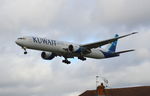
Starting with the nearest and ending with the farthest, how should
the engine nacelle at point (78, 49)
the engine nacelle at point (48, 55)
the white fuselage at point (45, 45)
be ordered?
1. the white fuselage at point (45, 45)
2. the engine nacelle at point (78, 49)
3. the engine nacelle at point (48, 55)

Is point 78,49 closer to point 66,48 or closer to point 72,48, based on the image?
point 72,48

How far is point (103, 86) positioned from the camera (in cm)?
12431

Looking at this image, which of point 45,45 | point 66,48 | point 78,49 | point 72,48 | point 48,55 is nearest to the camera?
point 45,45

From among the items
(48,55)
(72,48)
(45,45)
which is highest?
(48,55)

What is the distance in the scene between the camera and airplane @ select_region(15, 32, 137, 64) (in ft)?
368

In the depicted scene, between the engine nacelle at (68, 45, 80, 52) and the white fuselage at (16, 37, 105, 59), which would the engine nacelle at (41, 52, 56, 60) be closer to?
the white fuselage at (16, 37, 105, 59)

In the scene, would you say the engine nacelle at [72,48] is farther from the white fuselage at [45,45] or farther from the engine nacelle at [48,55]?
the engine nacelle at [48,55]

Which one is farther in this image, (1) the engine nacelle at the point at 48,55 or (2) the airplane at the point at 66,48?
(1) the engine nacelle at the point at 48,55

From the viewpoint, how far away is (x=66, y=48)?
115812mm

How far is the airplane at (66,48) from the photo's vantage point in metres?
112

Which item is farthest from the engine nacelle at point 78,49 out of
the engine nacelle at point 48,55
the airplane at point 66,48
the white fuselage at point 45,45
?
the engine nacelle at point 48,55

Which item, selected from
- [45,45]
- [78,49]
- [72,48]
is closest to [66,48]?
[72,48]

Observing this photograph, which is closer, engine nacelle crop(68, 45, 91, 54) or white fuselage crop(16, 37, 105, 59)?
white fuselage crop(16, 37, 105, 59)

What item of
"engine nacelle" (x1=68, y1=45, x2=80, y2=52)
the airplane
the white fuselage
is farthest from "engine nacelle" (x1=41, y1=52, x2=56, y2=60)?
"engine nacelle" (x1=68, y1=45, x2=80, y2=52)
